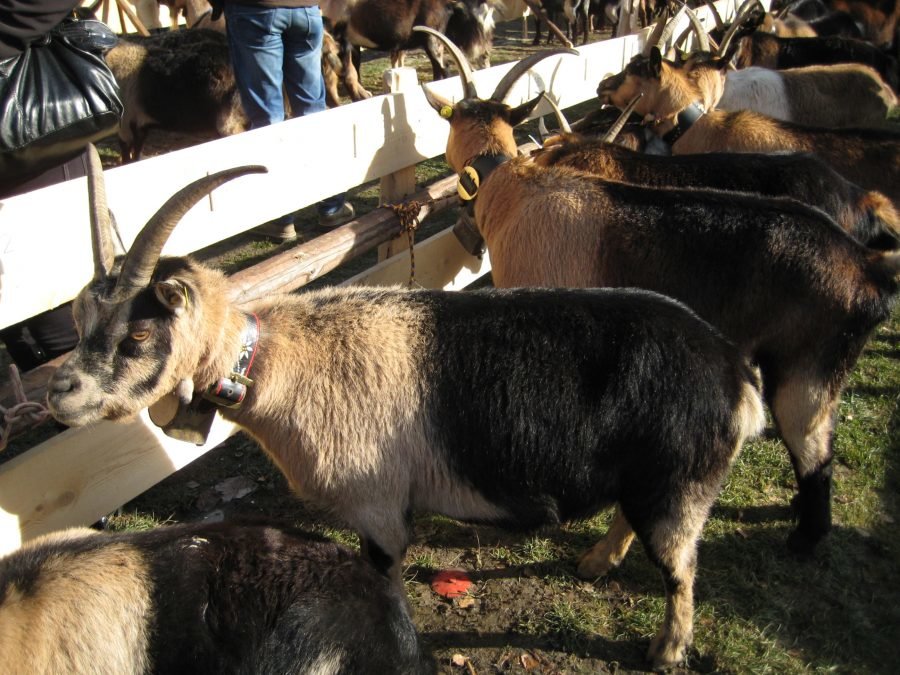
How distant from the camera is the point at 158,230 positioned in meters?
2.50

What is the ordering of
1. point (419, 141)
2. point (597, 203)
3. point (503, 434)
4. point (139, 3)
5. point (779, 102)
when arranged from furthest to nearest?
point (139, 3) → point (779, 102) → point (419, 141) → point (597, 203) → point (503, 434)

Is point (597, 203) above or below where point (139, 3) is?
below

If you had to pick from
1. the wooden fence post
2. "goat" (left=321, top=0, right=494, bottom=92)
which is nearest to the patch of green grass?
the wooden fence post

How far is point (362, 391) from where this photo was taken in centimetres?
281

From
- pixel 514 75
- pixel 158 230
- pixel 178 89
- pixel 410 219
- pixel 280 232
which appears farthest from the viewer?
pixel 178 89

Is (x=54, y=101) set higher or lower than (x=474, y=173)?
higher

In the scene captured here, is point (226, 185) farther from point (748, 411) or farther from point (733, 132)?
point (733, 132)

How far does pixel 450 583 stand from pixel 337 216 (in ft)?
13.0

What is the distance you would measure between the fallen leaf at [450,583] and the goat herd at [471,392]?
52cm

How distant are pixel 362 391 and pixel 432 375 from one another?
267 millimetres

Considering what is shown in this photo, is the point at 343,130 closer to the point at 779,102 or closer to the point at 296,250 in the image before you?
the point at 296,250

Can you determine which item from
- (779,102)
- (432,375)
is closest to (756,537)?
(432,375)

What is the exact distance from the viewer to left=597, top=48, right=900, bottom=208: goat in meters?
5.22

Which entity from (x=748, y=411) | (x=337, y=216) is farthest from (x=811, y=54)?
(x=748, y=411)
